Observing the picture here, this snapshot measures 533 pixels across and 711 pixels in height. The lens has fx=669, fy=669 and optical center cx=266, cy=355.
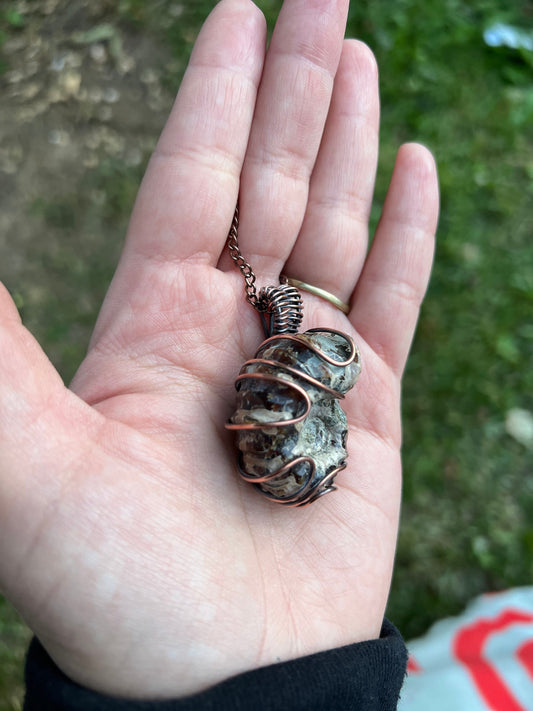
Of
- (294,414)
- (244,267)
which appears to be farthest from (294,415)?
(244,267)

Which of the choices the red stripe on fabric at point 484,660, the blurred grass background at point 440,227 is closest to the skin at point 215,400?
the red stripe on fabric at point 484,660

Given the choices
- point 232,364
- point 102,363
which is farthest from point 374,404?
point 102,363

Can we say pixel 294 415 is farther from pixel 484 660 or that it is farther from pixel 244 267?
pixel 484 660

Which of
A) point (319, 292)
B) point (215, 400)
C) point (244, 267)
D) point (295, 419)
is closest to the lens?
point (295, 419)

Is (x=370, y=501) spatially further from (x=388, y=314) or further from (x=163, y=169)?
(x=163, y=169)

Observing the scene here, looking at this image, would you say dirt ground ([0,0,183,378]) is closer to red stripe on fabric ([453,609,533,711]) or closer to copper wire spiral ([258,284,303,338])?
copper wire spiral ([258,284,303,338])

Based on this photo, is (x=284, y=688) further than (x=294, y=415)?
No
